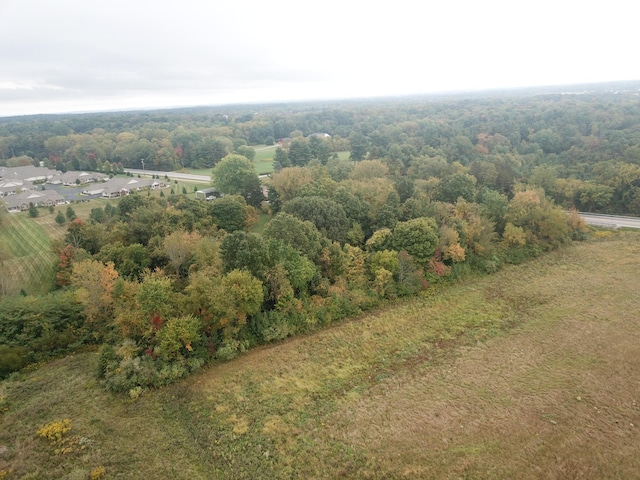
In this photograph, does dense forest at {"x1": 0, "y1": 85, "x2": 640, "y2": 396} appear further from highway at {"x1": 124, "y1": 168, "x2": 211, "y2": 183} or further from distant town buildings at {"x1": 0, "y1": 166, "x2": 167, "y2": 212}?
distant town buildings at {"x1": 0, "y1": 166, "x2": 167, "y2": 212}

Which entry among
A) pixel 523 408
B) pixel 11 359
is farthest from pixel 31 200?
pixel 523 408

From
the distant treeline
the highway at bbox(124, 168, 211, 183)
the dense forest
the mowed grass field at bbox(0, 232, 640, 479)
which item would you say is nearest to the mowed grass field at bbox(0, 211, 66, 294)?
the dense forest

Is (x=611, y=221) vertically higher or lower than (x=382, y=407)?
lower

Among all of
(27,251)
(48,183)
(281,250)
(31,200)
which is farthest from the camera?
(48,183)

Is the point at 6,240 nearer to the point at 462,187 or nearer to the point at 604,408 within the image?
the point at 462,187

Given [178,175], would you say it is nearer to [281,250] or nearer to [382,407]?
[281,250]

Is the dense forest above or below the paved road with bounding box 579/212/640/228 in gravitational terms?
above
